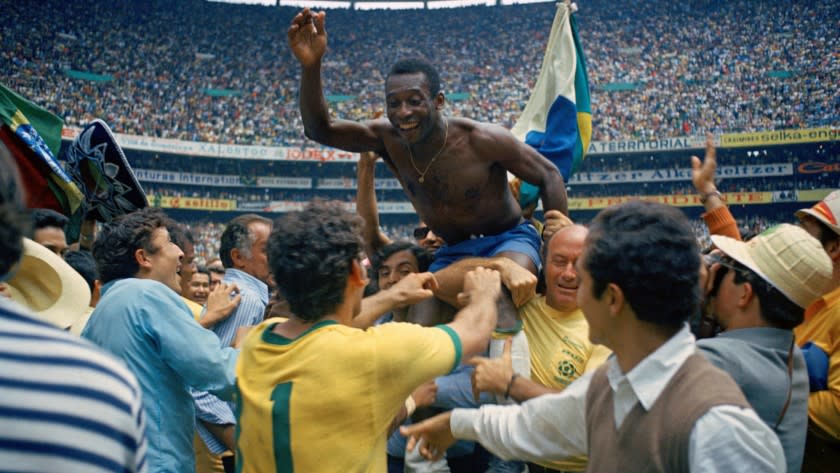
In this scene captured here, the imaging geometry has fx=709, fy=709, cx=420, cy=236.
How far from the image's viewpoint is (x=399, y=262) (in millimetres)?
4090

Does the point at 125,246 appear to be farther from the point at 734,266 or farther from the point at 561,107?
the point at 561,107

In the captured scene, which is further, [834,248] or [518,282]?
[834,248]

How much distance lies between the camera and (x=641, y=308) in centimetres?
174

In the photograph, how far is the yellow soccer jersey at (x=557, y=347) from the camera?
9.18ft

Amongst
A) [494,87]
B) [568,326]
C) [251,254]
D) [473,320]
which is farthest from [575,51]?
[494,87]

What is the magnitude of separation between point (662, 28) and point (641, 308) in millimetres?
36760

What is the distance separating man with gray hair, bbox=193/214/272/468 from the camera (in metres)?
3.86

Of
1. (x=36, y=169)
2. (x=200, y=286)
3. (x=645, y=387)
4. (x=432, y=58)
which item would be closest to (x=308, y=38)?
(x=645, y=387)

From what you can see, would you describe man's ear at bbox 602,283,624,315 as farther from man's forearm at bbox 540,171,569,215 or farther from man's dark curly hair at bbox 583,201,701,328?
man's forearm at bbox 540,171,569,215

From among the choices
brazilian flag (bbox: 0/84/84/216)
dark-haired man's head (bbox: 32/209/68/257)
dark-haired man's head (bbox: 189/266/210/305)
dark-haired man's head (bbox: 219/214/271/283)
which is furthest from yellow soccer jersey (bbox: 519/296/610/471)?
dark-haired man's head (bbox: 189/266/210/305)

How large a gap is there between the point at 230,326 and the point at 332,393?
7.92 feet

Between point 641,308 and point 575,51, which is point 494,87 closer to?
point 575,51

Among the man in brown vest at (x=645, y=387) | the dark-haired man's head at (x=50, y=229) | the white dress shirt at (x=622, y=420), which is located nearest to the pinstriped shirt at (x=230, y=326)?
the dark-haired man's head at (x=50, y=229)

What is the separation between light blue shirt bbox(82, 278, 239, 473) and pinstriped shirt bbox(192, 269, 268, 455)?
2.90 ft
